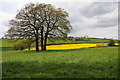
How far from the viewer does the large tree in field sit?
35750mm

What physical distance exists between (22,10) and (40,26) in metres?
7.19

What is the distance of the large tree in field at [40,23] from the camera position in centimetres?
3575

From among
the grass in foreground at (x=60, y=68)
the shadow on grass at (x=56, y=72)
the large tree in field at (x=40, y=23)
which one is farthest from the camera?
the large tree in field at (x=40, y=23)

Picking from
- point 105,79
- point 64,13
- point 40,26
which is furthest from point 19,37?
point 105,79

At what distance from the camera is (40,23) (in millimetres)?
37312

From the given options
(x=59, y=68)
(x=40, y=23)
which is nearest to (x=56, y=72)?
(x=59, y=68)

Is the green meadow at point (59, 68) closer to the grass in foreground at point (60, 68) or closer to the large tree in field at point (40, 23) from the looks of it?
the grass in foreground at point (60, 68)

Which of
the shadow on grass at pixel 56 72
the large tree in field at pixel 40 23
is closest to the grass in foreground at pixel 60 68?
the shadow on grass at pixel 56 72

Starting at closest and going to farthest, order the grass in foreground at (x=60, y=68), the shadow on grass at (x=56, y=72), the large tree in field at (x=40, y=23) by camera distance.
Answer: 1. the shadow on grass at (x=56, y=72)
2. the grass in foreground at (x=60, y=68)
3. the large tree in field at (x=40, y=23)

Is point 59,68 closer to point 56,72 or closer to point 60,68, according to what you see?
point 60,68

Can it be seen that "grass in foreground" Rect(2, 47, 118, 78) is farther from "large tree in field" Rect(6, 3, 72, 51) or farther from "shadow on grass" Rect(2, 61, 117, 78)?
"large tree in field" Rect(6, 3, 72, 51)

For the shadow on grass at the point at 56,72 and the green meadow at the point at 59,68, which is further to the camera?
the green meadow at the point at 59,68

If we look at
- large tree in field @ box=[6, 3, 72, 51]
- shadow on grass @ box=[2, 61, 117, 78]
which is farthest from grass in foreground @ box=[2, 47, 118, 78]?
large tree in field @ box=[6, 3, 72, 51]

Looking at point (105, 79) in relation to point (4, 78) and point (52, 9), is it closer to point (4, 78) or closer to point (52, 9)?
point (4, 78)
